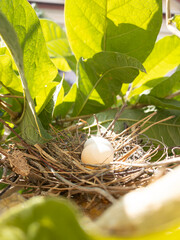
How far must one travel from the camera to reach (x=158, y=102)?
51cm

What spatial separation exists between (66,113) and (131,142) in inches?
7.1

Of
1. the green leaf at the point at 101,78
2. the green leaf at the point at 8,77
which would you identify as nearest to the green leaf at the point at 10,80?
the green leaf at the point at 8,77

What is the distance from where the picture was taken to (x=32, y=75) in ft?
1.29

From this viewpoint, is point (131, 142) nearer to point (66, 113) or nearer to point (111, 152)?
point (111, 152)

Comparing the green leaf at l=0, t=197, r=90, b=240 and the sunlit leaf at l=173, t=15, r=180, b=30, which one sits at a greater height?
the sunlit leaf at l=173, t=15, r=180, b=30

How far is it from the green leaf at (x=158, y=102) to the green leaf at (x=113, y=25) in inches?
3.1

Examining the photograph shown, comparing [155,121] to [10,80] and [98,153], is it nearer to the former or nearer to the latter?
[98,153]

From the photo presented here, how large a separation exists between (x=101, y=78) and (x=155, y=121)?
135 mm

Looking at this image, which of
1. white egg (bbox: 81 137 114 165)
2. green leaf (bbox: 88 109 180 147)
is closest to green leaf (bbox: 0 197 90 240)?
white egg (bbox: 81 137 114 165)

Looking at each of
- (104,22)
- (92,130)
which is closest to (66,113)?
(92,130)

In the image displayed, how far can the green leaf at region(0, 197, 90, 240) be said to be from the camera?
4.3 inches

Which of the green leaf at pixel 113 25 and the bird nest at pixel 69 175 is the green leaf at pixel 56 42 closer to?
the green leaf at pixel 113 25

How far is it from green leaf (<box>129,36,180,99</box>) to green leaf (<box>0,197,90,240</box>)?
1.59ft

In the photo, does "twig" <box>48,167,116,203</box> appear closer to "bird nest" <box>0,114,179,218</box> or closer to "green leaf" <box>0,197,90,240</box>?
"bird nest" <box>0,114,179,218</box>
